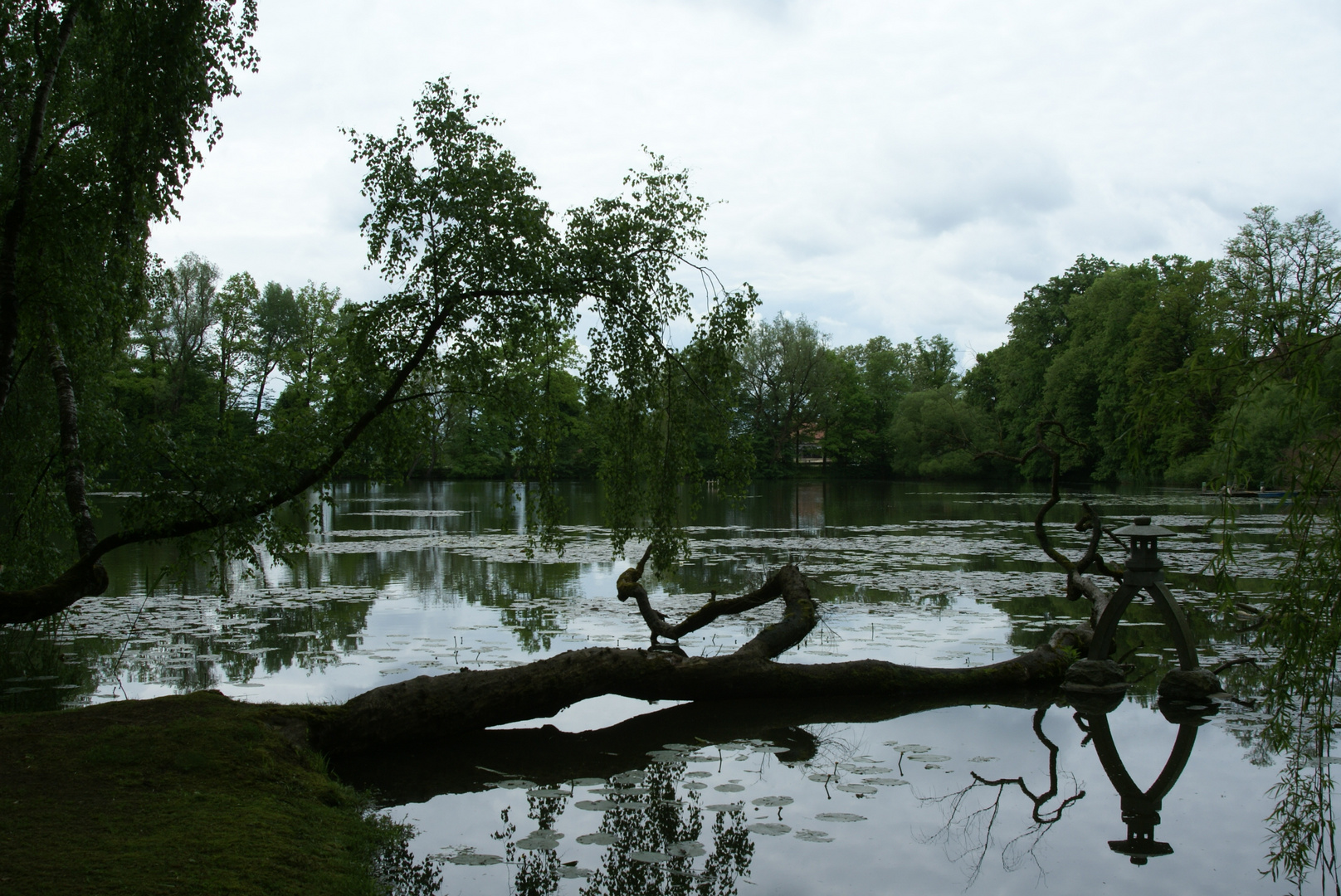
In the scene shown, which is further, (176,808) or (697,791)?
(697,791)

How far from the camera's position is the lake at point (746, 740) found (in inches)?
202

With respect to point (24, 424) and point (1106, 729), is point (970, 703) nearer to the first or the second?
point (1106, 729)

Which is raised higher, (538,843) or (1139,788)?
(538,843)

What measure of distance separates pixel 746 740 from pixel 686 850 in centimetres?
240

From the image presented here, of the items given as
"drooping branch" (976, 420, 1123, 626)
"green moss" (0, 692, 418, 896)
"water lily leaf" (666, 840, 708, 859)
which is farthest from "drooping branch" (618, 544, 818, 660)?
"green moss" (0, 692, 418, 896)

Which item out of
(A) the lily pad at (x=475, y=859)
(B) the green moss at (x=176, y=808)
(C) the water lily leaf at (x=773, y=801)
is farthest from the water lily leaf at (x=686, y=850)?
(B) the green moss at (x=176, y=808)

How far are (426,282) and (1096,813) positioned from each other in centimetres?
642

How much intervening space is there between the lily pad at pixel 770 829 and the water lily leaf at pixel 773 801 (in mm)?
348

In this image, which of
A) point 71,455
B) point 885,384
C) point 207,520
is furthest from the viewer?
point 885,384

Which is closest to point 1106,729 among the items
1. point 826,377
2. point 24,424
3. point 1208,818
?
point 1208,818

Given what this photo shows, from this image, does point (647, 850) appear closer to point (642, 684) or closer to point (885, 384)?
point (642, 684)

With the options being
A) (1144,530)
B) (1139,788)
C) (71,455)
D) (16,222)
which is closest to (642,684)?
(1139,788)

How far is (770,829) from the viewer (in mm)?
5391

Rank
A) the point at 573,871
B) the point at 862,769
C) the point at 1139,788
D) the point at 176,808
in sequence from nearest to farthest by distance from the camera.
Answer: the point at 573,871, the point at 176,808, the point at 1139,788, the point at 862,769
